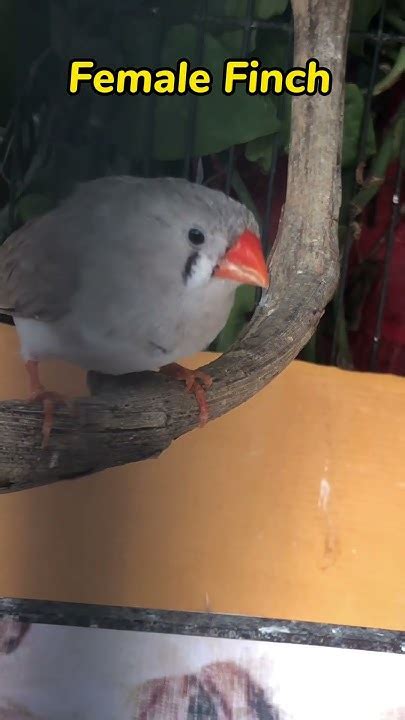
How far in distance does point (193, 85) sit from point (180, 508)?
508mm

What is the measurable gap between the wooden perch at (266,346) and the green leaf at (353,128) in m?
0.23

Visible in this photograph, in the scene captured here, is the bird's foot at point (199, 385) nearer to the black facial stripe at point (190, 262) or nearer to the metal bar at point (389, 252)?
the black facial stripe at point (190, 262)

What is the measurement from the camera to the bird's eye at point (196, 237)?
1.86 feet

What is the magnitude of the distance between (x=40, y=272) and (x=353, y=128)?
0.53 metres

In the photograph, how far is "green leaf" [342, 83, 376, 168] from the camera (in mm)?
978

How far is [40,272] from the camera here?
660 millimetres

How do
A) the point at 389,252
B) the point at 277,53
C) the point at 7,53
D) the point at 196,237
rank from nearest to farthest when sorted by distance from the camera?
the point at 196,237
the point at 7,53
the point at 277,53
the point at 389,252

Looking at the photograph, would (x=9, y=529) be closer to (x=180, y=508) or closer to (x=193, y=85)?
(x=180, y=508)

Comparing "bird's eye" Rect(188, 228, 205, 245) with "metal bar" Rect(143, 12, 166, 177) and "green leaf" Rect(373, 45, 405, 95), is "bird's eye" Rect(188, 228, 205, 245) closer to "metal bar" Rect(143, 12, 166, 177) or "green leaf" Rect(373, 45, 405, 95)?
"metal bar" Rect(143, 12, 166, 177)

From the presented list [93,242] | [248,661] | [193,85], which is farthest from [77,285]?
[248,661]

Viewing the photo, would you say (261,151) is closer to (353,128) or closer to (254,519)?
(353,128)

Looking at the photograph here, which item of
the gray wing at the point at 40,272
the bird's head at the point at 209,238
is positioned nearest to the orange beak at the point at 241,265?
the bird's head at the point at 209,238

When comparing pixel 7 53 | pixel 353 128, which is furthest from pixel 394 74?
pixel 7 53

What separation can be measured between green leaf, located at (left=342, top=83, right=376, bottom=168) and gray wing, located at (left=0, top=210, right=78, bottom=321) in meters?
0.47
